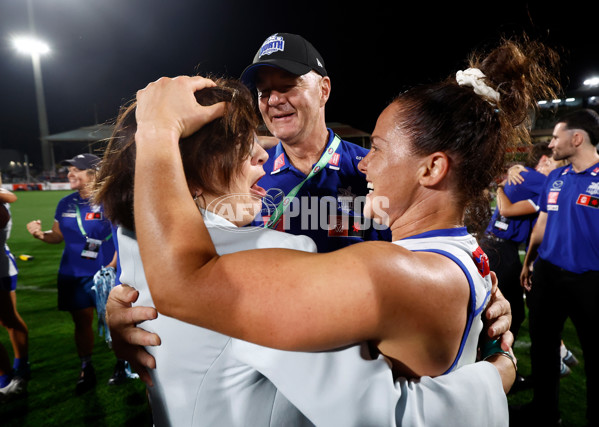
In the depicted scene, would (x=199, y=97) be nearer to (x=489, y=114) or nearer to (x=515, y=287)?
(x=489, y=114)

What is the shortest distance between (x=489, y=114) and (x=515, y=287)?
387cm

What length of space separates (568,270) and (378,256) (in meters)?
3.33

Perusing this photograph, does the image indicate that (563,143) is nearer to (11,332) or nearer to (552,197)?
(552,197)

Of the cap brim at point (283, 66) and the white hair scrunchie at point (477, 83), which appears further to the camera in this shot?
the cap brim at point (283, 66)

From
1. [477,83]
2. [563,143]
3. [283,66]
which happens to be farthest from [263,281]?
[563,143]

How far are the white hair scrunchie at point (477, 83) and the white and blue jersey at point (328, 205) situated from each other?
1205 millimetres

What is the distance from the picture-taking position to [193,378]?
97 cm

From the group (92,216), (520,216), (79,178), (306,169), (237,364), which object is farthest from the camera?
(79,178)

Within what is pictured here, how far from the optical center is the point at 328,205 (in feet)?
8.14

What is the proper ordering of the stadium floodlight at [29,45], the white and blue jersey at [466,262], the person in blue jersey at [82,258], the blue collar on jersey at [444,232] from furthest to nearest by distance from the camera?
the stadium floodlight at [29,45] → the person in blue jersey at [82,258] → the blue collar on jersey at [444,232] → the white and blue jersey at [466,262]

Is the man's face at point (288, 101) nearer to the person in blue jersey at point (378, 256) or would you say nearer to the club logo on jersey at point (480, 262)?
the person in blue jersey at point (378, 256)

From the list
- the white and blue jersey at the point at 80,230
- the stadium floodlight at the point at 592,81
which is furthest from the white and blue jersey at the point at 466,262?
the stadium floodlight at the point at 592,81

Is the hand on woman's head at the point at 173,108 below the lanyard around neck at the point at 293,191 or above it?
above

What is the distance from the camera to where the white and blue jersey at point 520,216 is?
4391mm
